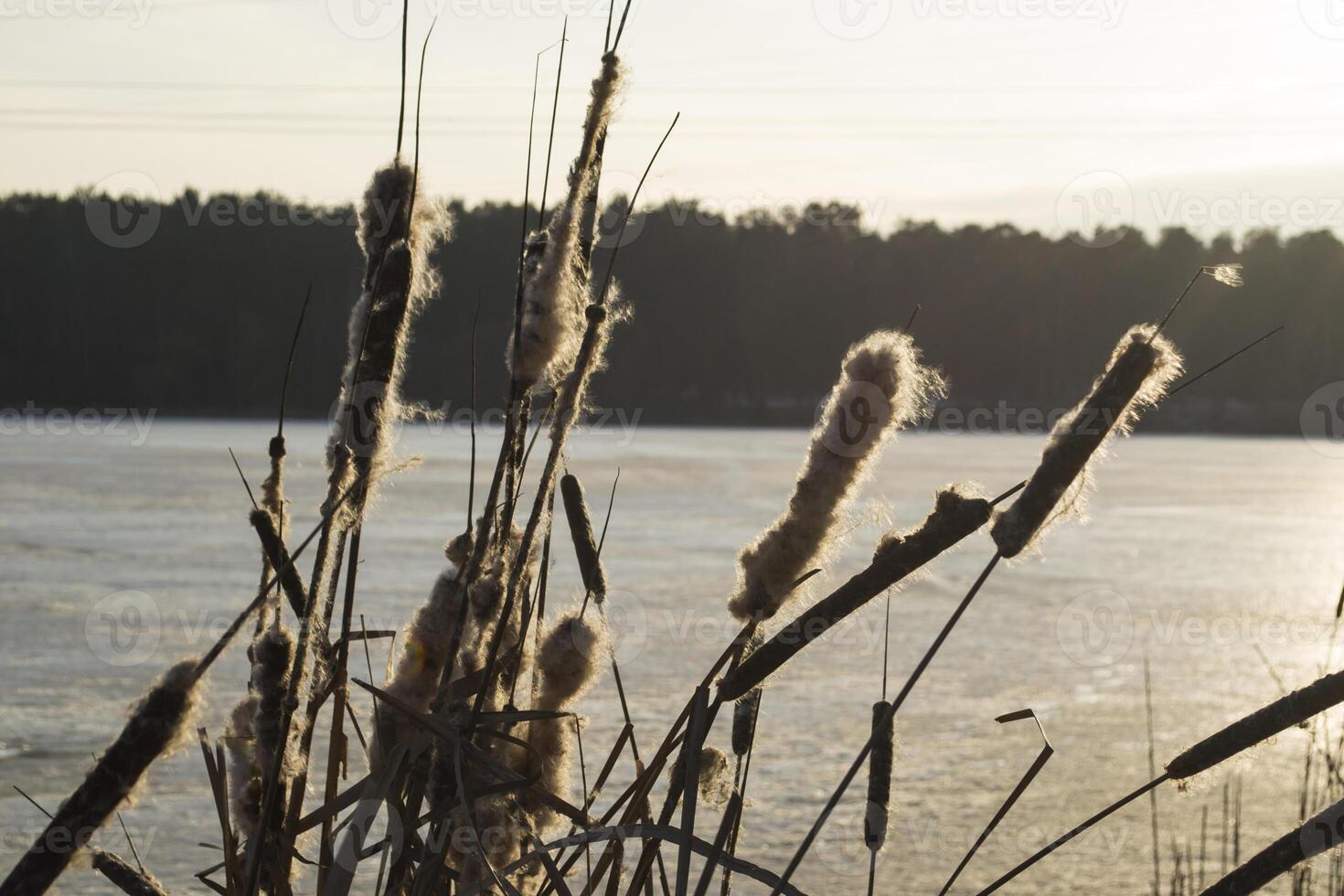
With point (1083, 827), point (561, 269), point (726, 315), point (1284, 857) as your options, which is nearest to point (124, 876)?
point (561, 269)

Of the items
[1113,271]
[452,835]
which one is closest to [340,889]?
[452,835]

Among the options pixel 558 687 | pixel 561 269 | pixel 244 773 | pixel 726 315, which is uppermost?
pixel 726 315

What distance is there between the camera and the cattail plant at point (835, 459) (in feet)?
3.65

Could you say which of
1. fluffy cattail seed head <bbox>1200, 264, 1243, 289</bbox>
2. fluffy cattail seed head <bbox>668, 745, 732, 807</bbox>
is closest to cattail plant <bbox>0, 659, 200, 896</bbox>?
fluffy cattail seed head <bbox>668, 745, 732, 807</bbox>

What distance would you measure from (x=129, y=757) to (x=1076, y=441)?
633 millimetres

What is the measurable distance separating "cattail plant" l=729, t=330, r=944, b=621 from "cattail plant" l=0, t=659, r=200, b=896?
540 millimetres

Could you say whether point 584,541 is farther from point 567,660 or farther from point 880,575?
point 880,575

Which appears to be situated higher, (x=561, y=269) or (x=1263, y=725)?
(x=561, y=269)

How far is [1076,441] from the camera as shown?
92 cm

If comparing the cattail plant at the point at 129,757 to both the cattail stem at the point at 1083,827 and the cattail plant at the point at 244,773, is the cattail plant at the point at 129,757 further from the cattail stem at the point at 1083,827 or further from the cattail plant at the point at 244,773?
the cattail stem at the point at 1083,827

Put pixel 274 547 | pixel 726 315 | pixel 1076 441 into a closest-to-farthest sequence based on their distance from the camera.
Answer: pixel 1076 441 < pixel 274 547 < pixel 726 315

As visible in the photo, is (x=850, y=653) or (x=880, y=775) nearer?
(x=880, y=775)

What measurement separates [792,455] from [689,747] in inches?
1215

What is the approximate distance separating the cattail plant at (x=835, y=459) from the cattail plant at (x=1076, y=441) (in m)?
0.18
